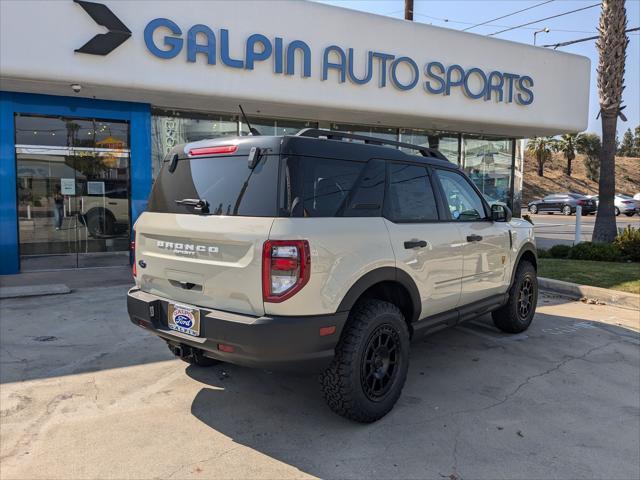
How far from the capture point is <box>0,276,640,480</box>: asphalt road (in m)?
A: 3.09

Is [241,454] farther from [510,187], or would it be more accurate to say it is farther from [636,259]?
[510,187]

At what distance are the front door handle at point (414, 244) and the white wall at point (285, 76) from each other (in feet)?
22.9

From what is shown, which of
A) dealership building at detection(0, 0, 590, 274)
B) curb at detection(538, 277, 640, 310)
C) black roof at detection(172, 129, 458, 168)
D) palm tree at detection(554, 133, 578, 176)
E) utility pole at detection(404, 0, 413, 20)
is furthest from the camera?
palm tree at detection(554, 133, 578, 176)

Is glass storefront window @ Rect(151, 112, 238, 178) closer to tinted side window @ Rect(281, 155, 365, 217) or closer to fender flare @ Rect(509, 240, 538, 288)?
fender flare @ Rect(509, 240, 538, 288)

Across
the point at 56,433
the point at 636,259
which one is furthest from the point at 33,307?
the point at 636,259

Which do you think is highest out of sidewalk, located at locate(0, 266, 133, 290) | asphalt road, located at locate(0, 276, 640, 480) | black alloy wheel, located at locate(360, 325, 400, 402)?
black alloy wheel, located at locate(360, 325, 400, 402)

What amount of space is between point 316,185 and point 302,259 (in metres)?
0.57

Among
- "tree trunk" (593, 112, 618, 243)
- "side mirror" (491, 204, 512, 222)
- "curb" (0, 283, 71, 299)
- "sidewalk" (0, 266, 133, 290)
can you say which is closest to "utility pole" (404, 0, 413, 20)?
"tree trunk" (593, 112, 618, 243)

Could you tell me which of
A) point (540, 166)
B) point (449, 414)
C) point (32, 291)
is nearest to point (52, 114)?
point (32, 291)

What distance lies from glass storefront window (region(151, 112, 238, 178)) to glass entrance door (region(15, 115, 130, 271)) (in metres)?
0.68

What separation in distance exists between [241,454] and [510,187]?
14913mm

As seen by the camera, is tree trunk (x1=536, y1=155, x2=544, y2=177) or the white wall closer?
the white wall

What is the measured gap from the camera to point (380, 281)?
3.62 m

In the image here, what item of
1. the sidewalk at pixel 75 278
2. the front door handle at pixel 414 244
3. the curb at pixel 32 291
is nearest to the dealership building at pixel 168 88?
the sidewalk at pixel 75 278
